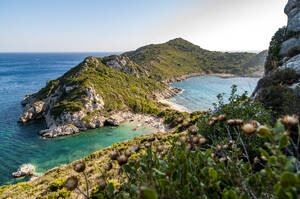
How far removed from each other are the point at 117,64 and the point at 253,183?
70529 mm

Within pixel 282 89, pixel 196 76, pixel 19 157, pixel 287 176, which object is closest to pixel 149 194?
pixel 287 176

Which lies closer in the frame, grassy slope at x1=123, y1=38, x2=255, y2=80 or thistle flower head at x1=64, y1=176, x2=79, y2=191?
thistle flower head at x1=64, y1=176, x2=79, y2=191

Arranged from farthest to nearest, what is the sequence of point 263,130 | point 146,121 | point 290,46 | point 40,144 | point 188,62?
point 188,62
point 146,121
point 40,144
point 290,46
point 263,130

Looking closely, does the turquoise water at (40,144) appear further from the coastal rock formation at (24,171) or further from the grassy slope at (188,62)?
the grassy slope at (188,62)

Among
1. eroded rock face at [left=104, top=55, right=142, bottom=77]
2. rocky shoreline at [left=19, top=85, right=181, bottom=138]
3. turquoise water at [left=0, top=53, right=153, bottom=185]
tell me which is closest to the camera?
turquoise water at [left=0, top=53, right=153, bottom=185]

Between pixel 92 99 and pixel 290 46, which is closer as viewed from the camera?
pixel 290 46

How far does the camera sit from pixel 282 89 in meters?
5.90

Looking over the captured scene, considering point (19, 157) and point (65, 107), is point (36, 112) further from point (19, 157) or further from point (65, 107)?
point (19, 157)

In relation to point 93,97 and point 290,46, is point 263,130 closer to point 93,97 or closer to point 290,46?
point 290,46

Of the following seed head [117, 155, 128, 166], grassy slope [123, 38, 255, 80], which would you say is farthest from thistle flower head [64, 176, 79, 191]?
grassy slope [123, 38, 255, 80]

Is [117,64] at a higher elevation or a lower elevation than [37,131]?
higher

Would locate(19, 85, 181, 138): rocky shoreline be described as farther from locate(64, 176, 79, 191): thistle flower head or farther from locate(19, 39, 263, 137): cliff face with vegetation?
locate(64, 176, 79, 191): thistle flower head

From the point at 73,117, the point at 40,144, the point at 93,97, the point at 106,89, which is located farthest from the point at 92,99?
the point at 40,144

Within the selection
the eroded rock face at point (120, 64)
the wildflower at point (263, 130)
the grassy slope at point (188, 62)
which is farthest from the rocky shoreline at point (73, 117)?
the grassy slope at point (188, 62)
